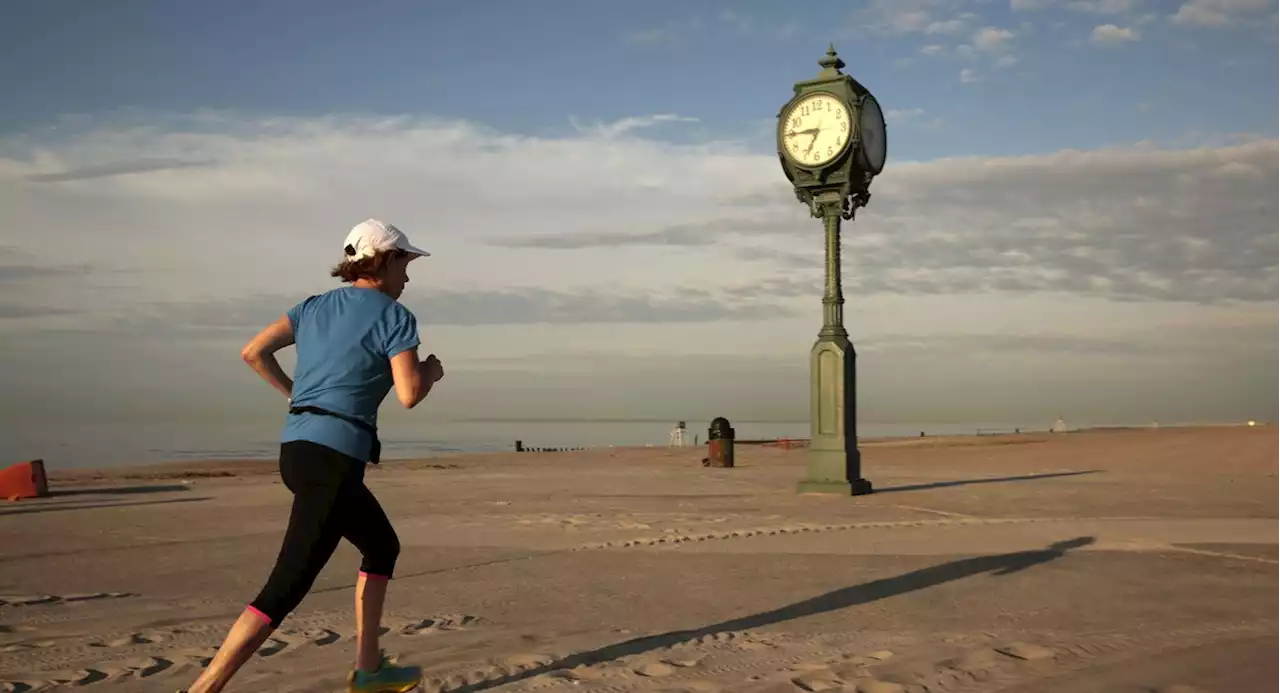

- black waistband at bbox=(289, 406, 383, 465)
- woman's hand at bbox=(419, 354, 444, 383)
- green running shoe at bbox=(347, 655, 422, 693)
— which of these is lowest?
green running shoe at bbox=(347, 655, 422, 693)

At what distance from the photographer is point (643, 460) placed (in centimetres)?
2962

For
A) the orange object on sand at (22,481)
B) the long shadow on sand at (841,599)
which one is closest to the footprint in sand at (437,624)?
the long shadow on sand at (841,599)

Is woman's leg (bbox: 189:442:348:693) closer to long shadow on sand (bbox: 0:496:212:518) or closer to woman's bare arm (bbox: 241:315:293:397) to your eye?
woman's bare arm (bbox: 241:315:293:397)

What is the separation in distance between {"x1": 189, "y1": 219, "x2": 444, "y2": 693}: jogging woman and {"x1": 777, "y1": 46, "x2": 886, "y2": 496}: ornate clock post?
1184 cm

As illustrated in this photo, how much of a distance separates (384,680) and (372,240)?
1.79 meters

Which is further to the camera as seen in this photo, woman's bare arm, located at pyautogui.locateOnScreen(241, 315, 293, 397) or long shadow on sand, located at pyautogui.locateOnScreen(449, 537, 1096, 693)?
long shadow on sand, located at pyautogui.locateOnScreen(449, 537, 1096, 693)

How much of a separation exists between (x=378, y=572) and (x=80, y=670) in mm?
1762

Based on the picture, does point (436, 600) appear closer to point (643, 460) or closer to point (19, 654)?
point (19, 654)

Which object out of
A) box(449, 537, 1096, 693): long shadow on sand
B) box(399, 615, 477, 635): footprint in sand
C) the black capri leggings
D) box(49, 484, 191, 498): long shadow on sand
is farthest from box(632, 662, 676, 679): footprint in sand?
box(49, 484, 191, 498): long shadow on sand

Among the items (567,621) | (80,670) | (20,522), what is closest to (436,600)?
(567,621)

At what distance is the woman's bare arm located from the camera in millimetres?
4609

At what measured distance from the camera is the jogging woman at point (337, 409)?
4.26 metres

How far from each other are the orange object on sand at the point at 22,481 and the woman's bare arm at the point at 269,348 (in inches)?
561

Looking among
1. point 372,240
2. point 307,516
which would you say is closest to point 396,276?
point 372,240
